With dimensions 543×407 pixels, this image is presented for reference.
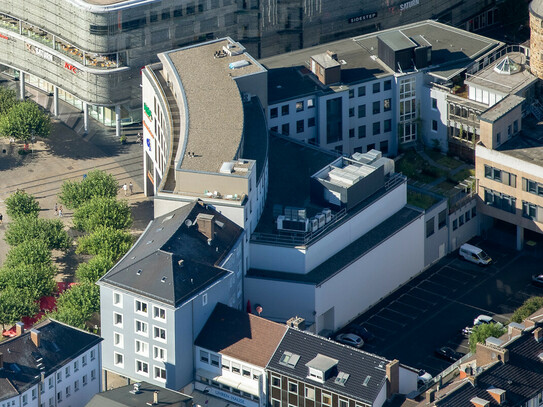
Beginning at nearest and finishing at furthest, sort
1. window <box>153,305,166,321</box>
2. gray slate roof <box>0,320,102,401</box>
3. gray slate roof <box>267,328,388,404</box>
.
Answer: gray slate roof <box>267,328,388,404</box>, gray slate roof <box>0,320,102,401</box>, window <box>153,305,166,321</box>

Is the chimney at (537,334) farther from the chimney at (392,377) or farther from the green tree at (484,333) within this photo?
the chimney at (392,377)

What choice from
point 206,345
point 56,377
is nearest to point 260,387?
point 206,345

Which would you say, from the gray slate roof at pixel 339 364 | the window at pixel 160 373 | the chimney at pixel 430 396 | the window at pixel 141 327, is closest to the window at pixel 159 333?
the window at pixel 141 327

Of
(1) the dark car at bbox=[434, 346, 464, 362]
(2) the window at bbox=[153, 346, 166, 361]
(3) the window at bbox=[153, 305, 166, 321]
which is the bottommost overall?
(1) the dark car at bbox=[434, 346, 464, 362]

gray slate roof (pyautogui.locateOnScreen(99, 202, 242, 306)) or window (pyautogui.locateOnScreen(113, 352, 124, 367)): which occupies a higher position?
gray slate roof (pyautogui.locateOnScreen(99, 202, 242, 306))

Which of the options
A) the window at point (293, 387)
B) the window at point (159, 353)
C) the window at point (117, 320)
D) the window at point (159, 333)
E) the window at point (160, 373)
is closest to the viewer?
the window at point (293, 387)

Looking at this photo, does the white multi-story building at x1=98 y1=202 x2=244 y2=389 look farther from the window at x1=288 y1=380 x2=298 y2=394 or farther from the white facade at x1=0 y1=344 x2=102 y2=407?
the window at x1=288 y1=380 x2=298 y2=394

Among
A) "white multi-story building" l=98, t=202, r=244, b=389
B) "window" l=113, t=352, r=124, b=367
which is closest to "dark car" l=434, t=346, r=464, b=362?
"white multi-story building" l=98, t=202, r=244, b=389
